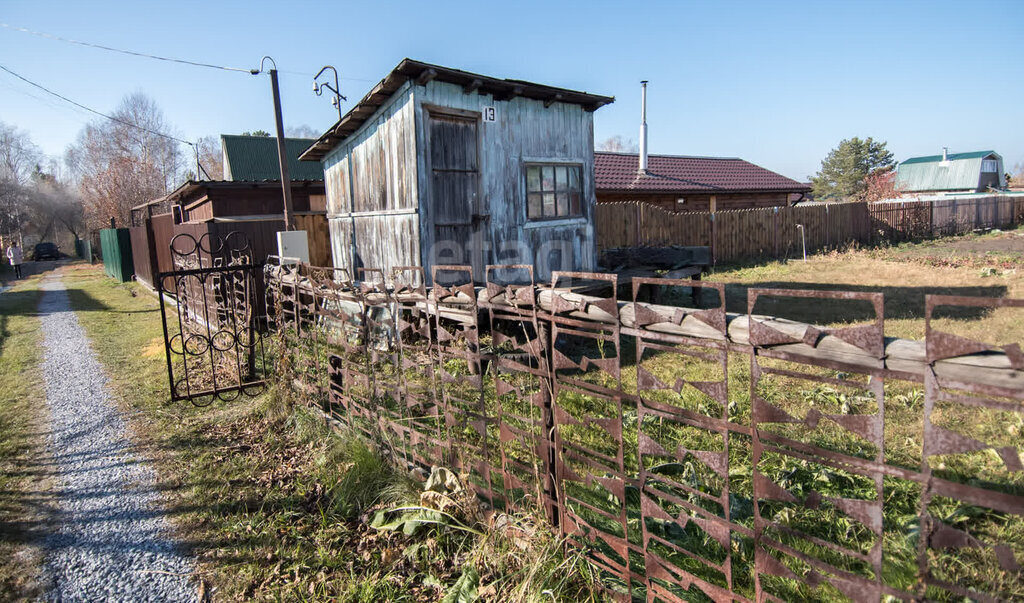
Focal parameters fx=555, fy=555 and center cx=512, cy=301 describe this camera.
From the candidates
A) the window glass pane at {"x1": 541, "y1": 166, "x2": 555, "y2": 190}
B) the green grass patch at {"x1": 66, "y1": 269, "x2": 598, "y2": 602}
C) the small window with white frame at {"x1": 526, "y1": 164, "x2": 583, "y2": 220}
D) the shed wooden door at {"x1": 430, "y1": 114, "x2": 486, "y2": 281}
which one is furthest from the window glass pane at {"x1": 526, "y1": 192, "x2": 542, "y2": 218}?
the green grass patch at {"x1": 66, "y1": 269, "x2": 598, "y2": 602}

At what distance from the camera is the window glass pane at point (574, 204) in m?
9.41

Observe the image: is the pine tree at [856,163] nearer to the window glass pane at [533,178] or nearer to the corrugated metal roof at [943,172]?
the corrugated metal roof at [943,172]

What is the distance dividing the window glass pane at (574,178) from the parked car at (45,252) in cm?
4538

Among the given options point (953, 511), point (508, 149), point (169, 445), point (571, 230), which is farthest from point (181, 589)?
point (571, 230)

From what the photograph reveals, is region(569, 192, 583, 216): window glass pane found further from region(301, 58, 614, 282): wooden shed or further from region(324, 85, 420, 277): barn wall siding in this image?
region(324, 85, 420, 277): barn wall siding

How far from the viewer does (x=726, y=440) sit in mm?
1981

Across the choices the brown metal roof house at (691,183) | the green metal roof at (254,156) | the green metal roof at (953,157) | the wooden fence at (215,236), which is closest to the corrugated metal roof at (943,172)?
the green metal roof at (953,157)

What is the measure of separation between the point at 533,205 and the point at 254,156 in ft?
61.3

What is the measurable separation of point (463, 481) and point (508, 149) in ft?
20.4

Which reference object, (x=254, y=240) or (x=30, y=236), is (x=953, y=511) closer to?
(x=254, y=240)

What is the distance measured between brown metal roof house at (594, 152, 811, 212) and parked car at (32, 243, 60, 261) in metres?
41.2

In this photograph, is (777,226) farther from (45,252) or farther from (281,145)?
(45,252)

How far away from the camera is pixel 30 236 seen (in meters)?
51.0

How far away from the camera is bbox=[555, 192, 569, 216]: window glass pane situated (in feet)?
30.2
